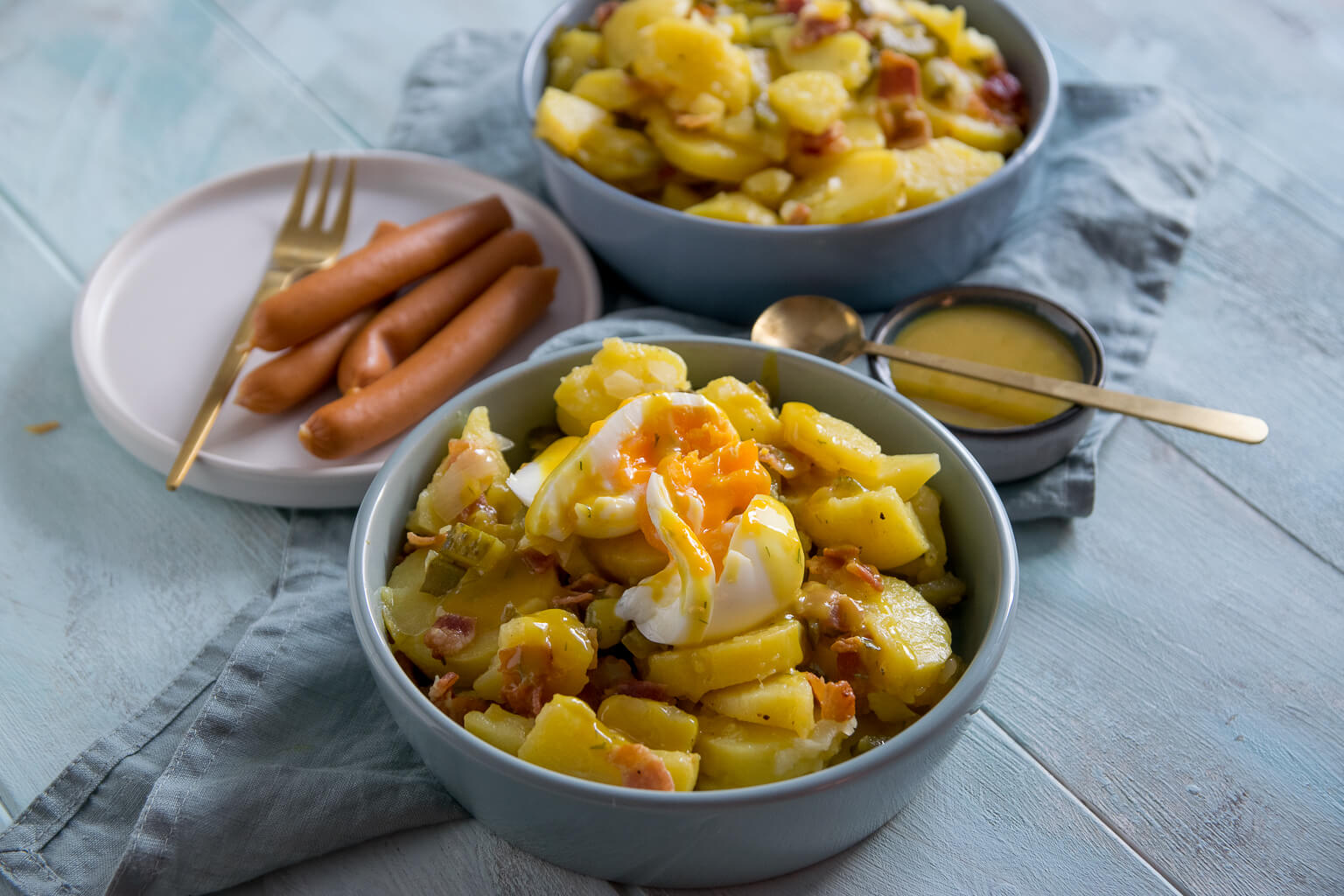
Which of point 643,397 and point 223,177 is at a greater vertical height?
point 643,397

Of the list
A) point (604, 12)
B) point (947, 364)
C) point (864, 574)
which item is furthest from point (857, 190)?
point (864, 574)

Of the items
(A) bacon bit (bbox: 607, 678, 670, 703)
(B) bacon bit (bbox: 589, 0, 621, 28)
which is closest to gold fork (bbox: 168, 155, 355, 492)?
(B) bacon bit (bbox: 589, 0, 621, 28)

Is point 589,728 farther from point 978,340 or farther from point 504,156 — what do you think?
point 504,156

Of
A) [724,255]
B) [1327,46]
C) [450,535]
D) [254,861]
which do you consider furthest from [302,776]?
[1327,46]

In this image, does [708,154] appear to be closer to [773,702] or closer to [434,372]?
[434,372]

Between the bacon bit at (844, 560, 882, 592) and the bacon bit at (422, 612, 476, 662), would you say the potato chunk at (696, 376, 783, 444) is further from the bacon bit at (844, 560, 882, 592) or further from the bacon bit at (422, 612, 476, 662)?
the bacon bit at (422, 612, 476, 662)
